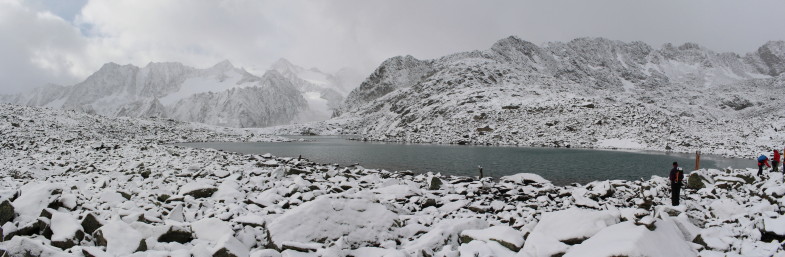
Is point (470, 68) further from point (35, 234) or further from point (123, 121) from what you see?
point (35, 234)

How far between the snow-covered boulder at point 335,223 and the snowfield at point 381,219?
0.13ft

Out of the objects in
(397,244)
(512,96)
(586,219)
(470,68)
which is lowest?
(397,244)

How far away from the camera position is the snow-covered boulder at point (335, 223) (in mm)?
11969

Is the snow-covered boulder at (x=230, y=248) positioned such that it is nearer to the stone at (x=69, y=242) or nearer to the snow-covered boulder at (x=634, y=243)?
the stone at (x=69, y=242)

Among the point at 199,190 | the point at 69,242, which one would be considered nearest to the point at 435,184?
the point at 199,190

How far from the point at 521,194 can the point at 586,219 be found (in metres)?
9.17

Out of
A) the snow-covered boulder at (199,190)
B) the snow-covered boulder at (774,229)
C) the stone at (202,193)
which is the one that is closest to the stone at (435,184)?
the snow-covered boulder at (199,190)

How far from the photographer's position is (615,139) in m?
77.7

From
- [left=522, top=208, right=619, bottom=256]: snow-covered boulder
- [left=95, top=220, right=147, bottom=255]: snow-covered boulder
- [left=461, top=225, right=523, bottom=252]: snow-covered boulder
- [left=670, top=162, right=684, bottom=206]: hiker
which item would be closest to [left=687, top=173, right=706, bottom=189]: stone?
[left=670, top=162, right=684, bottom=206]: hiker

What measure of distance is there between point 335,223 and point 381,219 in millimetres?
1708

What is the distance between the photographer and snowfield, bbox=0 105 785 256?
1027 centimetres

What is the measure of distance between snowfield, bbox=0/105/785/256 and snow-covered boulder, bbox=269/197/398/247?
4 centimetres

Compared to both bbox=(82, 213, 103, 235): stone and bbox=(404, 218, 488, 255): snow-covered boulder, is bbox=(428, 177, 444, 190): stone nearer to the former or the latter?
bbox=(404, 218, 488, 255): snow-covered boulder

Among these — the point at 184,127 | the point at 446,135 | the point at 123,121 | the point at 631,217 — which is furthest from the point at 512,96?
the point at 631,217
